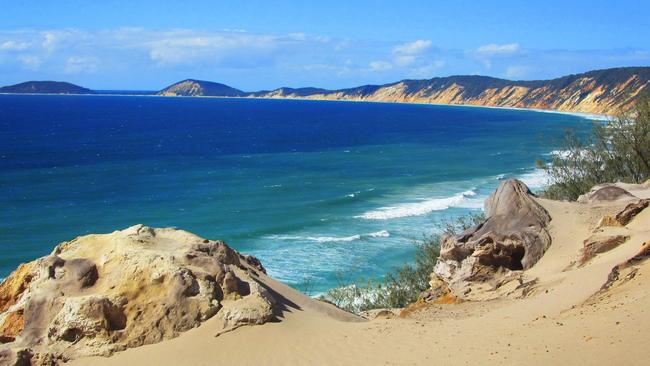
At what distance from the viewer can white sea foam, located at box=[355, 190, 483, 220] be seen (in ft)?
124

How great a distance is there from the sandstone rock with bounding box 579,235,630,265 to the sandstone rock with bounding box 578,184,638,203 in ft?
10.8

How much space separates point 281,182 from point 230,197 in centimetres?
697

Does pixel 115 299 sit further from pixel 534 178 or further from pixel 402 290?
pixel 534 178

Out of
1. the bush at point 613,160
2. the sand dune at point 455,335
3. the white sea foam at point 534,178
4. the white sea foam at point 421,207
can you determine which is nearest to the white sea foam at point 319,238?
the white sea foam at point 421,207

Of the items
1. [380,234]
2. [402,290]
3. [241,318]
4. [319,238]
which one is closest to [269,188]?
[319,238]

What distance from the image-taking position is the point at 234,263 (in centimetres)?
1162

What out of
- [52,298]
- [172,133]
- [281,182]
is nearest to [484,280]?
[52,298]

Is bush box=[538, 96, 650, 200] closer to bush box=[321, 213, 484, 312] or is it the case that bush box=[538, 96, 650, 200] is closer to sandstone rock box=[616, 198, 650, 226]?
bush box=[321, 213, 484, 312]

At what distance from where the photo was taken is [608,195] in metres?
16.9

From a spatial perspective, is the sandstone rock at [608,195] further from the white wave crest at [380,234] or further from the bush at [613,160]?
the white wave crest at [380,234]

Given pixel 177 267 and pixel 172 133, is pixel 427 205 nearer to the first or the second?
pixel 177 267

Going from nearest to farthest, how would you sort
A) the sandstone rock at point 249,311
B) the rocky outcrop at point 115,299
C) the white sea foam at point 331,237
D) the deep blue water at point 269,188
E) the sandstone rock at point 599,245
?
the rocky outcrop at point 115,299 → the sandstone rock at point 249,311 → the sandstone rock at point 599,245 → the deep blue water at point 269,188 → the white sea foam at point 331,237

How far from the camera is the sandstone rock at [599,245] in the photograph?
1351 centimetres

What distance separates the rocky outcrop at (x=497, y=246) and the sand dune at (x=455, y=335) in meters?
2.16
